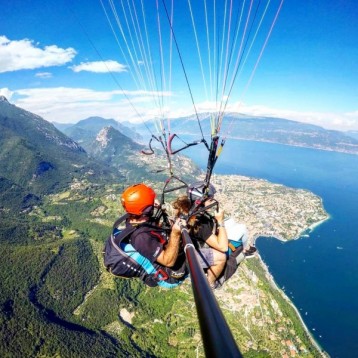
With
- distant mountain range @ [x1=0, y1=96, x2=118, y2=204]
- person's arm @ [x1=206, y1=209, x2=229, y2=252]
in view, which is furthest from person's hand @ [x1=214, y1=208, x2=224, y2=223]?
distant mountain range @ [x1=0, y1=96, x2=118, y2=204]

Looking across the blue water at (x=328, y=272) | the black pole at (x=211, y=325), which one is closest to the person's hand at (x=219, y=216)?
the black pole at (x=211, y=325)

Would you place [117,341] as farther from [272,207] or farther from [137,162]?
[137,162]

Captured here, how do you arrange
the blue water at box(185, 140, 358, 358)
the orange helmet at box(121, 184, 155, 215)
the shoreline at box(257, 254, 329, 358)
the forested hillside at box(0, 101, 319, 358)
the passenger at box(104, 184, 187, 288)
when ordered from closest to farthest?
the passenger at box(104, 184, 187, 288)
the orange helmet at box(121, 184, 155, 215)
the shoreline at box(257, 254, 329, 358)
the blue water at box(185, 140, 358, 358)
the forested hillside at box(0, 101, 319, 358)

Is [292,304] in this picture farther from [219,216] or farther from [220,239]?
[219,216]

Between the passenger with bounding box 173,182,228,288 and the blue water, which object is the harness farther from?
the blue water

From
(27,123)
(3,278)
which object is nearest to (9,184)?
(3,278)
